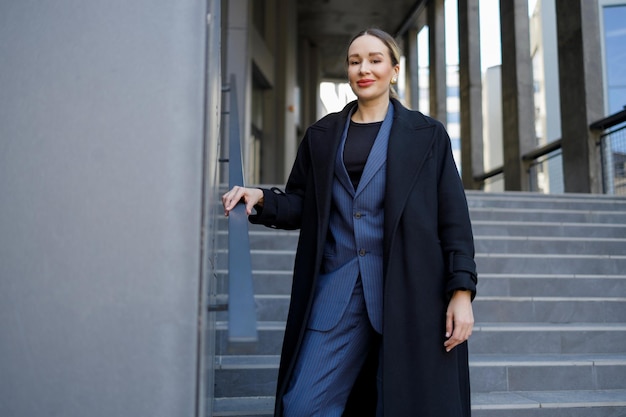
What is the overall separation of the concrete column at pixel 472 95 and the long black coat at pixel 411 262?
42.4 ft

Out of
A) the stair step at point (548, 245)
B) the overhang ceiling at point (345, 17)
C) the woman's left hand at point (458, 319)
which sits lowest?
the woman's left hand at point (458, 319)

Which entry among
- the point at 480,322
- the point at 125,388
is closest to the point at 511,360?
the point at 480,322

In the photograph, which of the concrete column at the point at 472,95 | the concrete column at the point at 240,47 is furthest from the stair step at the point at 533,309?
the concrete column at the point at 472,95

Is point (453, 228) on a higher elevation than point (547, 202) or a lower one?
lower

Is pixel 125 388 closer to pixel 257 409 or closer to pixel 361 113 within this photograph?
pixel 361 113

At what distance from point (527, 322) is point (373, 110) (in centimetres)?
238

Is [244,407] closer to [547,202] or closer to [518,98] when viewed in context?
[547,202]

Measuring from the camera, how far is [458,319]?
1.81m

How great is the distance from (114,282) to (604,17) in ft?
52.8

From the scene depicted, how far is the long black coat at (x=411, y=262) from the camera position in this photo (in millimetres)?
1813

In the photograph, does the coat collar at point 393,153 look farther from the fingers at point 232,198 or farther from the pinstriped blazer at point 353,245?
the fingers at point 232,198

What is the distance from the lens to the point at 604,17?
14.8m

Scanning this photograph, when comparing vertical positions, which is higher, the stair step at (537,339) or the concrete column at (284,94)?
the concrete column at (284,94)

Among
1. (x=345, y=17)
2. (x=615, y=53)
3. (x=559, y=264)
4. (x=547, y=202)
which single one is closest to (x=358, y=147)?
(x=559, y=264)
